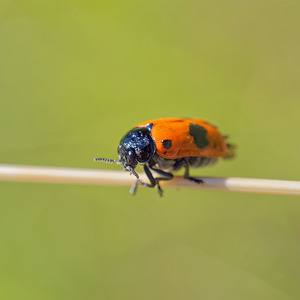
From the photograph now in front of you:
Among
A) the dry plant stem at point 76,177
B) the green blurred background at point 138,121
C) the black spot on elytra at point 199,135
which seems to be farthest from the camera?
the green blurred background at point 138,121

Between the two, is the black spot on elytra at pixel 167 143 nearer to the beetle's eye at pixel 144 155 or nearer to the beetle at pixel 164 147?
the beetle at pixel 164 147

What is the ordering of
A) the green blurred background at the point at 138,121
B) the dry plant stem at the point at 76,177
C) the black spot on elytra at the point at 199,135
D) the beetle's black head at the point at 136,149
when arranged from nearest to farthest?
the dry plant stem at the point at 76,177, the beetle's black head at the point at 136,149, the black spot on elytra at the point at 199,135, the green blurred background at the point at 138,121

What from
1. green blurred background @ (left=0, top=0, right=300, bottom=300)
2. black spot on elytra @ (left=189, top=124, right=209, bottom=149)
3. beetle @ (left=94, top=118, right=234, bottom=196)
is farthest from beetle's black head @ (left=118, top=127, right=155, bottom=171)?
green blurred background @ (left=0, top=0, right=300, bottom=300)

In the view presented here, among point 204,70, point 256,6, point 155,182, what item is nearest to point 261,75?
point 204,70

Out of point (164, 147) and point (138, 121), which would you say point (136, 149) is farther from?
point (138, 121)

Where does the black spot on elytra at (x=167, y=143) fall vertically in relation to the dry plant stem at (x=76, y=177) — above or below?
above

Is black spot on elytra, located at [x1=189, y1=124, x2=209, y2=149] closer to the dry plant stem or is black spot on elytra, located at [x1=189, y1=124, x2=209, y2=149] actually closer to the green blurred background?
the dry plant stem

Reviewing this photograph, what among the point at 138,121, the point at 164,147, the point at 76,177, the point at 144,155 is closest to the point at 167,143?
the point at 164,147

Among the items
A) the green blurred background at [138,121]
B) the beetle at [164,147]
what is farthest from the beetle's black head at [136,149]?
the green blurred background at [138,121]
